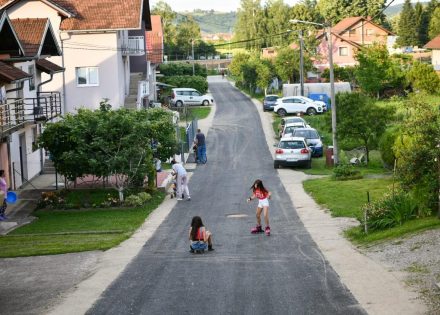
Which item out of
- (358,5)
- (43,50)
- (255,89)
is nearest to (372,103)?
(43,50)

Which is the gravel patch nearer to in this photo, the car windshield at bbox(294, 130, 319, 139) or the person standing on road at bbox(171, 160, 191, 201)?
the person standing on road at bbox(171, 160, 191, 201)

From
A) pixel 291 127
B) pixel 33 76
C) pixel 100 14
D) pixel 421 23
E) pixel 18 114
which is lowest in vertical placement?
pixel 291 127

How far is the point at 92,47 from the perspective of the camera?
45031 millimetres

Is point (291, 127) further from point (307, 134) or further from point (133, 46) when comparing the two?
point (133, 46)

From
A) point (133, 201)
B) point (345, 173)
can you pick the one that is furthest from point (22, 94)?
point (345, 173)

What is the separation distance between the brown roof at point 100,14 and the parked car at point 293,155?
12512mm

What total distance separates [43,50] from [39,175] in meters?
5.75

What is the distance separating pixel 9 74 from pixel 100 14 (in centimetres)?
1826

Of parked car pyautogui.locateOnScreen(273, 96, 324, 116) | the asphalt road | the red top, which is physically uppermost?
parked car pyautogui.locateOnScreen(273, 96, 324, 116)

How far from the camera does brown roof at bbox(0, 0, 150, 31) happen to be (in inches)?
1734

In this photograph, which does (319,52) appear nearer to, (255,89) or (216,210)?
(255,89)

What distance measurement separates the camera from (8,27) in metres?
27.5

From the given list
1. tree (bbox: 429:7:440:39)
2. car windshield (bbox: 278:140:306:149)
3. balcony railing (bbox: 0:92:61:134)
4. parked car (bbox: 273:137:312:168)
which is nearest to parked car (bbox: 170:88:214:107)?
car windshield (bbox: 278:140:306:149)

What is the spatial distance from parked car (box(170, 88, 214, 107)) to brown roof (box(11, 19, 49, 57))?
36.0 m
